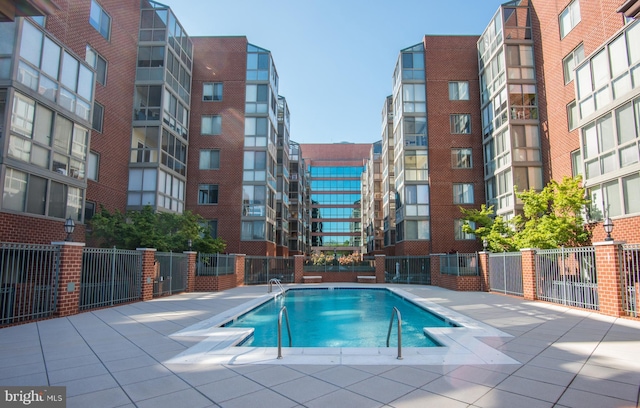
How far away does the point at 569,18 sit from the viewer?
1894cm

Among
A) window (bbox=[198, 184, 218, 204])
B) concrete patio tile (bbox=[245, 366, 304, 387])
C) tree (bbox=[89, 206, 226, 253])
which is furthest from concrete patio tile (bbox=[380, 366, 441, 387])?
window (bbox=[198, 184, 218, 204])

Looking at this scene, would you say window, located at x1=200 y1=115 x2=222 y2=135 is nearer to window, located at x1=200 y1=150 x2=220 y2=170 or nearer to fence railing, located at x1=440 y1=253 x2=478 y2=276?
window, located at x1=200 y1=150 x2=220 y2=170

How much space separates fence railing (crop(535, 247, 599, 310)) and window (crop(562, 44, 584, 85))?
35.5 feet

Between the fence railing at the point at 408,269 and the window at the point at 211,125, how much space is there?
53.8 ft

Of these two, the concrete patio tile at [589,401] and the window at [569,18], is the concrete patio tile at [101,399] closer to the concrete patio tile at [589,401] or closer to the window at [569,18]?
the concrete patio tile at [589,401]

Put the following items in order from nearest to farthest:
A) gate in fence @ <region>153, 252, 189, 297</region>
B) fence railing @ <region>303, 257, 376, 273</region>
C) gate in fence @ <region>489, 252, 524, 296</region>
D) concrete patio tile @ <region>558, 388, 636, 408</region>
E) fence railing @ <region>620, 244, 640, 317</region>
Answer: concrete patio tile @ <region>558, 388, 636, 408</region>, fence railing @ <region>620, 244, 640, 317</region>, gate in fence @ <region>489, 252, 524, 296</region>, gate in fence @ <region>153, 252, 189, 297</region>, fence railing @ <region>303, 257, 376, 273</region>

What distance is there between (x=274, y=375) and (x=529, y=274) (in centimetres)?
1278

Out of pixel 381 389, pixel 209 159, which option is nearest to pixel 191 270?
pixel 209 159

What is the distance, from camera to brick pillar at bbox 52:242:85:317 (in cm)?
980

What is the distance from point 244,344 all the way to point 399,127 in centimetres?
2551

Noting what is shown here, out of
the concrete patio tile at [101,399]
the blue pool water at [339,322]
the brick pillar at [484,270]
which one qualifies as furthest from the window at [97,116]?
the brick pillar at [484,270]

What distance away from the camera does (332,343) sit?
30.2ft

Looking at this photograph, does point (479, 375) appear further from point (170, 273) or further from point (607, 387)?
point (170, 273)

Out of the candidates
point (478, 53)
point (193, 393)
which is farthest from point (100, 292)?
point (478, 53)
